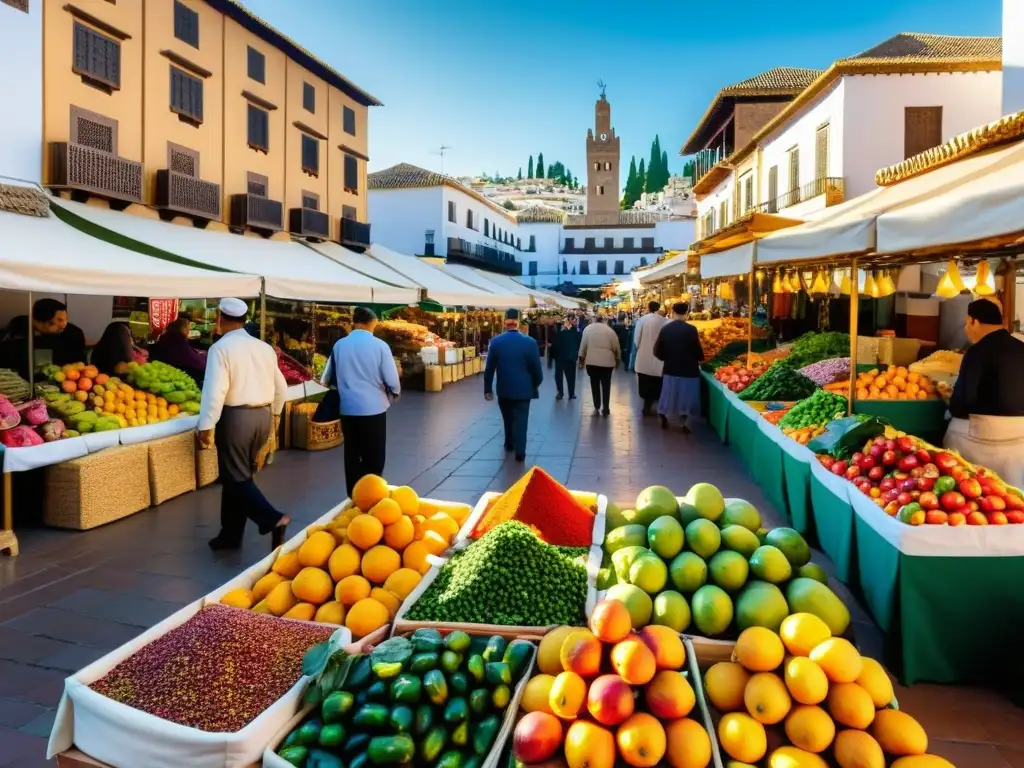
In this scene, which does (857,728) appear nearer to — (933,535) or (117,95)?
(933,535)

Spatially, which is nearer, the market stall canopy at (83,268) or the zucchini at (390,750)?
the zucchini at (390,750)

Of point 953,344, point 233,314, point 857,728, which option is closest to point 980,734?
point 857,728

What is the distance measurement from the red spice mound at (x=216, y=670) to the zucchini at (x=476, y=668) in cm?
57

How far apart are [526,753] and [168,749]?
1.02 m

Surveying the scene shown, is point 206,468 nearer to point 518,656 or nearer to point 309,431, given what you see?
point 309,431

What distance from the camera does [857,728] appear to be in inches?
81.8

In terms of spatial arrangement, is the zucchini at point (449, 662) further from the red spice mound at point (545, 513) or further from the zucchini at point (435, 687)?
the red spice mound at point (545, 513)

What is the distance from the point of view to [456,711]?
2.12 meters

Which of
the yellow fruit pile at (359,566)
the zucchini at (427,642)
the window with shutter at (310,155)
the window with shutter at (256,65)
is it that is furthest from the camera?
the window with shutter at (310,155)

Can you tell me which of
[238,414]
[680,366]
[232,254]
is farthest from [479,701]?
[232,254]

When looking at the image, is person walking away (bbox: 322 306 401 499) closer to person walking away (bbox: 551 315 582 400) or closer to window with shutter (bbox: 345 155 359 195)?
person walking away (bbox: 551 315 582 400)

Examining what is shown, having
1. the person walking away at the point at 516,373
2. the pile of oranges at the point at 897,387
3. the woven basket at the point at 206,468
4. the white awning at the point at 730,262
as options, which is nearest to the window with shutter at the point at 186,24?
the person walking away at the point at 516,373

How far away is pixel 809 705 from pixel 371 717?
1250 mm

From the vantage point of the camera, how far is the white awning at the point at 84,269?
5245mm
